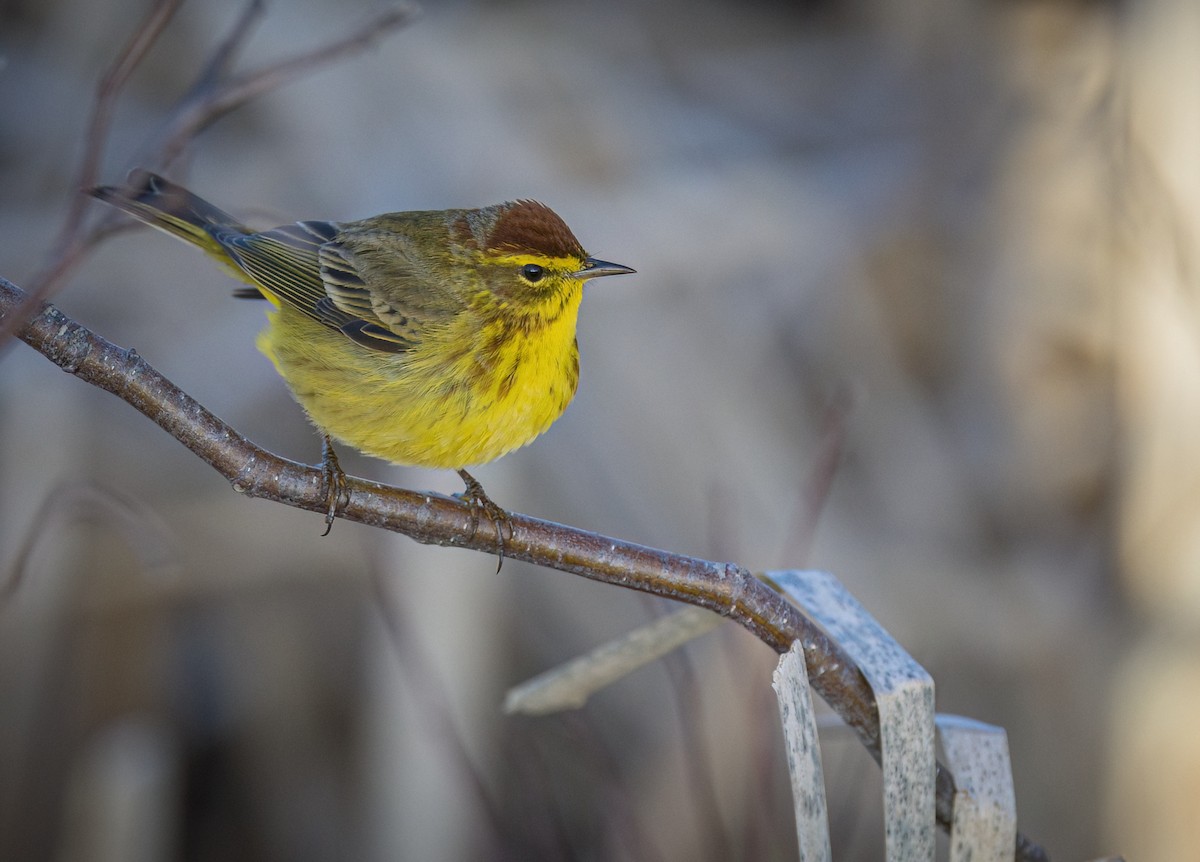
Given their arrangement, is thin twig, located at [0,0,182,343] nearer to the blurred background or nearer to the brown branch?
the brown branch

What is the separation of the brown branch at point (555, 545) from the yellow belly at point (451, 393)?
476mm

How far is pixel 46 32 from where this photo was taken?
679 centimetres

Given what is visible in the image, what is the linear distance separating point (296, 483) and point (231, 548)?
12.4 feet

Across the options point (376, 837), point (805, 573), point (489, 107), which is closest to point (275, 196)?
point (489, 107)

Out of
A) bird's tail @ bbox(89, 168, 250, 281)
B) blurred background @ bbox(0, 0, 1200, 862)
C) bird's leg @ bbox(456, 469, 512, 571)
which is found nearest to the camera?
bird's leg @ bbox(456, 469, 512, 571)

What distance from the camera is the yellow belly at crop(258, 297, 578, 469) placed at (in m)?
2.54

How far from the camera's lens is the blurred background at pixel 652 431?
16.5ft

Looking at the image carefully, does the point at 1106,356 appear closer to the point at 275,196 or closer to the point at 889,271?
the point at 889,271

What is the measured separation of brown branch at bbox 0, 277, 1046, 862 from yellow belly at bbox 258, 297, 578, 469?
476 mm

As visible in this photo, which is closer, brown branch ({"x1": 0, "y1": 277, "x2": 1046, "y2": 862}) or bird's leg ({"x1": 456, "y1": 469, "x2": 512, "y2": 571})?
brown branch ({"x1": 0, "y1": 277, "x2": 1046, "y2": 862})

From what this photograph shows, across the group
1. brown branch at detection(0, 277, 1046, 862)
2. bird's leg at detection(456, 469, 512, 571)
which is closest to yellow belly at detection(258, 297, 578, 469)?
bird's leg at detection(456, 469, 512, 571)

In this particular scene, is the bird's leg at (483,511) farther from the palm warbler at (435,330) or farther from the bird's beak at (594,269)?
the bird's beak at (594,269)

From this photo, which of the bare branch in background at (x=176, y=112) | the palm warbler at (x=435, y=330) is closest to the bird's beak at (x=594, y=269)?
the palm warbler at (x=435, y=330)

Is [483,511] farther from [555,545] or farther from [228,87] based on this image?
[228,87]
